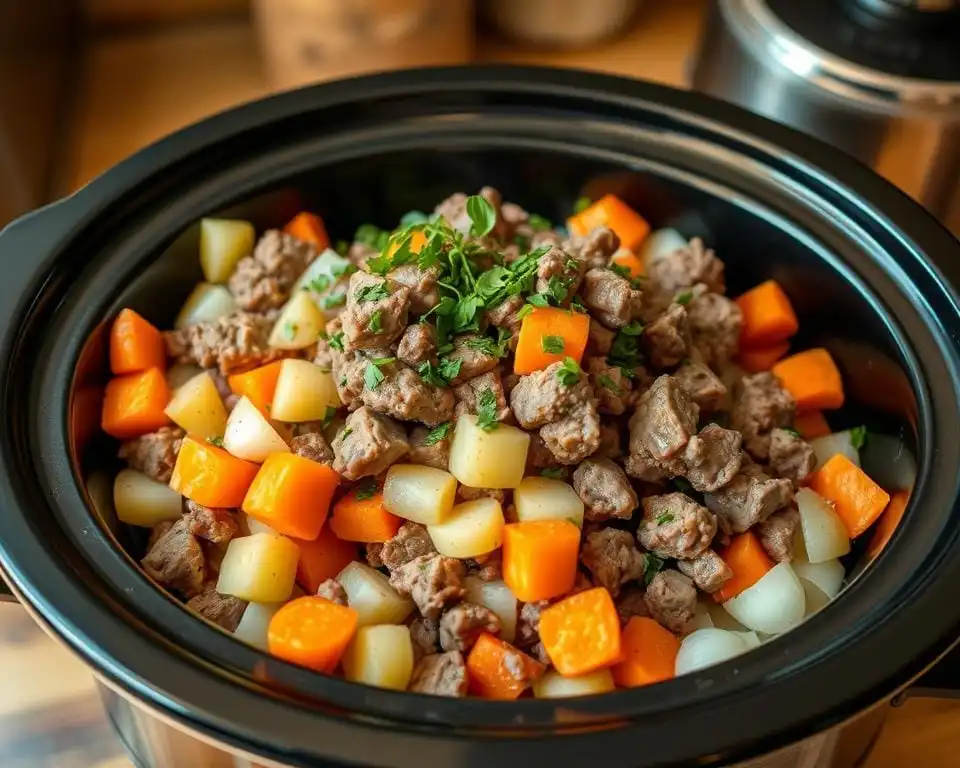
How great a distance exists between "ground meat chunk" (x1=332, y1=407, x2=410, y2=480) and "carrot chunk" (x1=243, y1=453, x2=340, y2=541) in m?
0.03

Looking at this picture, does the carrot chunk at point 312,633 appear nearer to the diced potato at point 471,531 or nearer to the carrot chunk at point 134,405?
the diced potato at point 471,531

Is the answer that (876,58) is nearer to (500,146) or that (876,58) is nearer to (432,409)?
(500,146)

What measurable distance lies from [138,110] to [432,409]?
1.47 meters

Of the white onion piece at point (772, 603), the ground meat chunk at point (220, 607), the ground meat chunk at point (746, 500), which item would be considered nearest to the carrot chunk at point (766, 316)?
the ground meat chunk at point (746, 500)

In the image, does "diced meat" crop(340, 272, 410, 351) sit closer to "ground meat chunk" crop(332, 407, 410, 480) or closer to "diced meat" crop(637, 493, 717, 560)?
"ground meat chunk" crop(332, 407, 410, 480)

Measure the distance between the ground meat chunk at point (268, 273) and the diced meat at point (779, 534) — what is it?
76 cm

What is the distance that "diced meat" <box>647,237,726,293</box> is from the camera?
5.26 ft

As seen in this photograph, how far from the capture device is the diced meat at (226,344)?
4.86 ft

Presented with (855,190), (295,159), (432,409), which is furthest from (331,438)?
(855,190)

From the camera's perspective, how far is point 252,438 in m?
1.37

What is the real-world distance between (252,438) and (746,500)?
0.63 meters

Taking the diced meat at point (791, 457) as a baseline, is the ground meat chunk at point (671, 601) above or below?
below

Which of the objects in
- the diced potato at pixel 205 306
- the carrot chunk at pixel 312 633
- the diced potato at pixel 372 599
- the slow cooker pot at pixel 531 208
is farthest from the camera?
the diced potato at pixel 205 306

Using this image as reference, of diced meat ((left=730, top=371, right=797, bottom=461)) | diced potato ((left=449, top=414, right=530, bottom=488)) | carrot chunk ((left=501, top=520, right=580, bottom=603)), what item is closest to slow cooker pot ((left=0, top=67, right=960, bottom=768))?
diced meat ((left=730, top=371, right=797, bottom=461))
